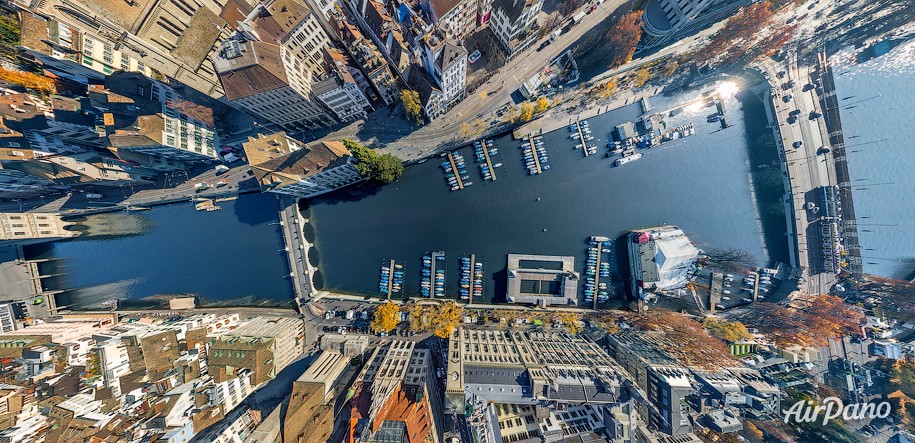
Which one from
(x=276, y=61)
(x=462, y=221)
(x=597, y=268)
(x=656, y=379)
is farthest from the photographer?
(x=462, y=221)

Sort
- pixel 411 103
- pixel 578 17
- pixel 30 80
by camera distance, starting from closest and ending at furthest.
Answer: pixel 30 80 → pixel 411 103 → pixel 578 17

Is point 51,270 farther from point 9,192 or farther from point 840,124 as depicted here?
point 840,124

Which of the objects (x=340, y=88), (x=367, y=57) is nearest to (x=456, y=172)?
(x=340, y=88)

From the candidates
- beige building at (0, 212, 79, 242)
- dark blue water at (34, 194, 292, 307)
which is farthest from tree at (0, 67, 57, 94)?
beige building at (0, 212, 79, 242)

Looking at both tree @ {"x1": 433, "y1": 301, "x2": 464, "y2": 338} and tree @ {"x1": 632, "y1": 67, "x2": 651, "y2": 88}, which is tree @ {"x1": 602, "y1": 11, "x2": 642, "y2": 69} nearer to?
tree @ {"x1": 632, "y1": 67, "x2": 651, "y2": 88}

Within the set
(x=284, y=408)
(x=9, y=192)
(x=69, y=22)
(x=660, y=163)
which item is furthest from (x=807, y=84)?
→ (x=9, y=192)

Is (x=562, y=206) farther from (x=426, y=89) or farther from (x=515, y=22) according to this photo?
(x=426, y=89)
